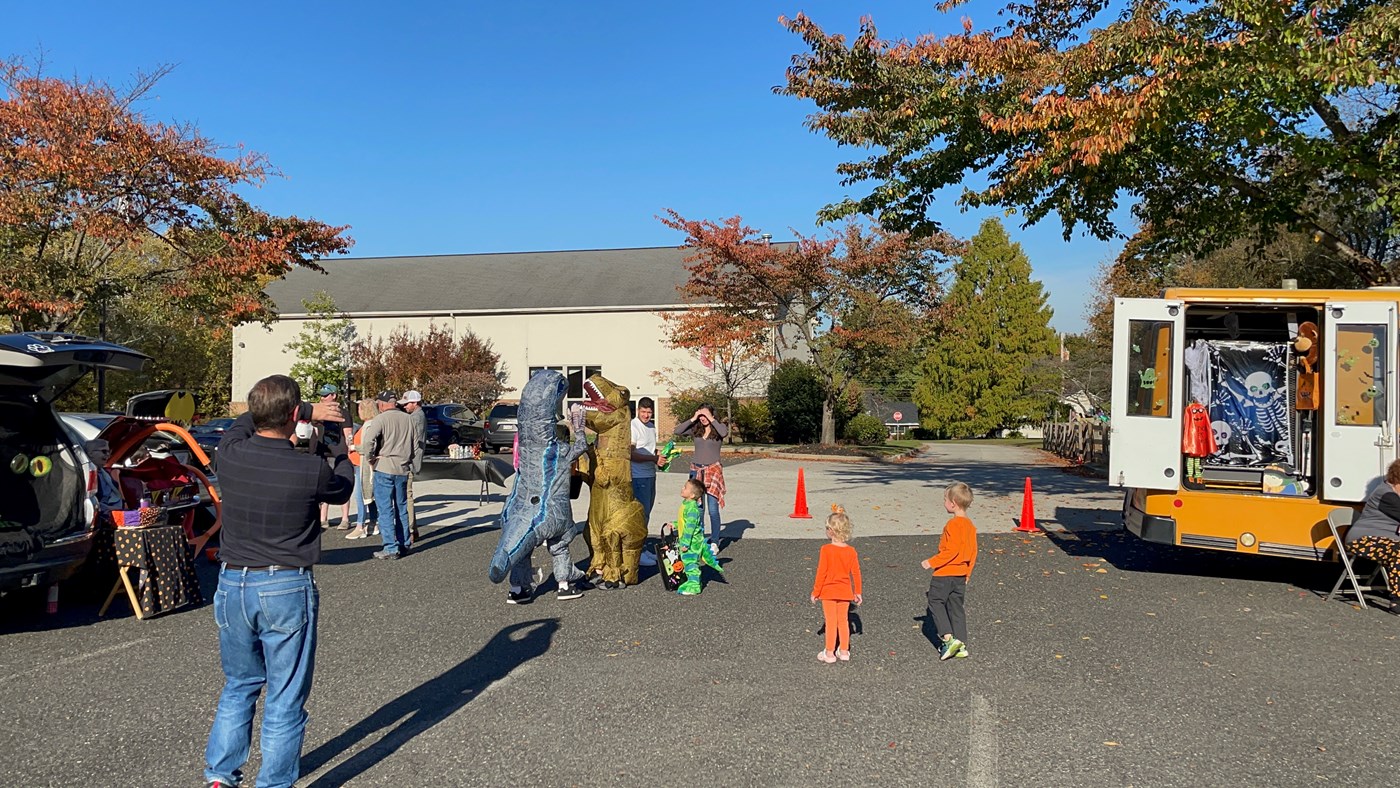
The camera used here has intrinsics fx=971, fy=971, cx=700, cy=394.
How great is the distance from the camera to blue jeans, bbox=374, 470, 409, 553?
10039 millimetres

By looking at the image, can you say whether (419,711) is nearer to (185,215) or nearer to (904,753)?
(904,753)

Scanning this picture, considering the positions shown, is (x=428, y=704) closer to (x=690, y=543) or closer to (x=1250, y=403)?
(x=690, y=543)

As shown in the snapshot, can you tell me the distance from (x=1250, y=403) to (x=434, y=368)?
31300 millimetres

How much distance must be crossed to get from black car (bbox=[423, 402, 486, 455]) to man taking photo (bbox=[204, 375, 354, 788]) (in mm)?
24327

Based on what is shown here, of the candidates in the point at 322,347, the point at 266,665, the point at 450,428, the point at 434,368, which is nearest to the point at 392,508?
the point at 266,665

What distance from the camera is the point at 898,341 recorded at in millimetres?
29016

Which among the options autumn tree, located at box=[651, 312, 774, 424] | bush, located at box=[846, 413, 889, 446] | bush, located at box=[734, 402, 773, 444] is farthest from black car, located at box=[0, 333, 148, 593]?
bush, located at box=[734, 402, 773, 444]

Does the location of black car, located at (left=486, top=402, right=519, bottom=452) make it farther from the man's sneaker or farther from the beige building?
the man's sneaker

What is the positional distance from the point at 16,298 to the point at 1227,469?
16.9m

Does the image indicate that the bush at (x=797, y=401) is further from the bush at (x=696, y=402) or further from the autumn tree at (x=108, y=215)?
the autumn tree at (x=108, y=215)

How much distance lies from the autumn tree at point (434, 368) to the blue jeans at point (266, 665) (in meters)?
33.1

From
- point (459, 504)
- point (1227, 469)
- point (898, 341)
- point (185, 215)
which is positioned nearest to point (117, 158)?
point (185, 215)

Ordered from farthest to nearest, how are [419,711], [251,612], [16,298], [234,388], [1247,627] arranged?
1. [234,388]
2. [16,298]
3. [1247,627]
4. [419,711]
5. [251,612]

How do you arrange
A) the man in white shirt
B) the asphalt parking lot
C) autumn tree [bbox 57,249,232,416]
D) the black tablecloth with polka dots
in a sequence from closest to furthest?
1. the asphalt parking lot
2. the black tablecloth with polka dots
3. the man in white shirt
4. autumn tree [bbox 57,249,232,416]
